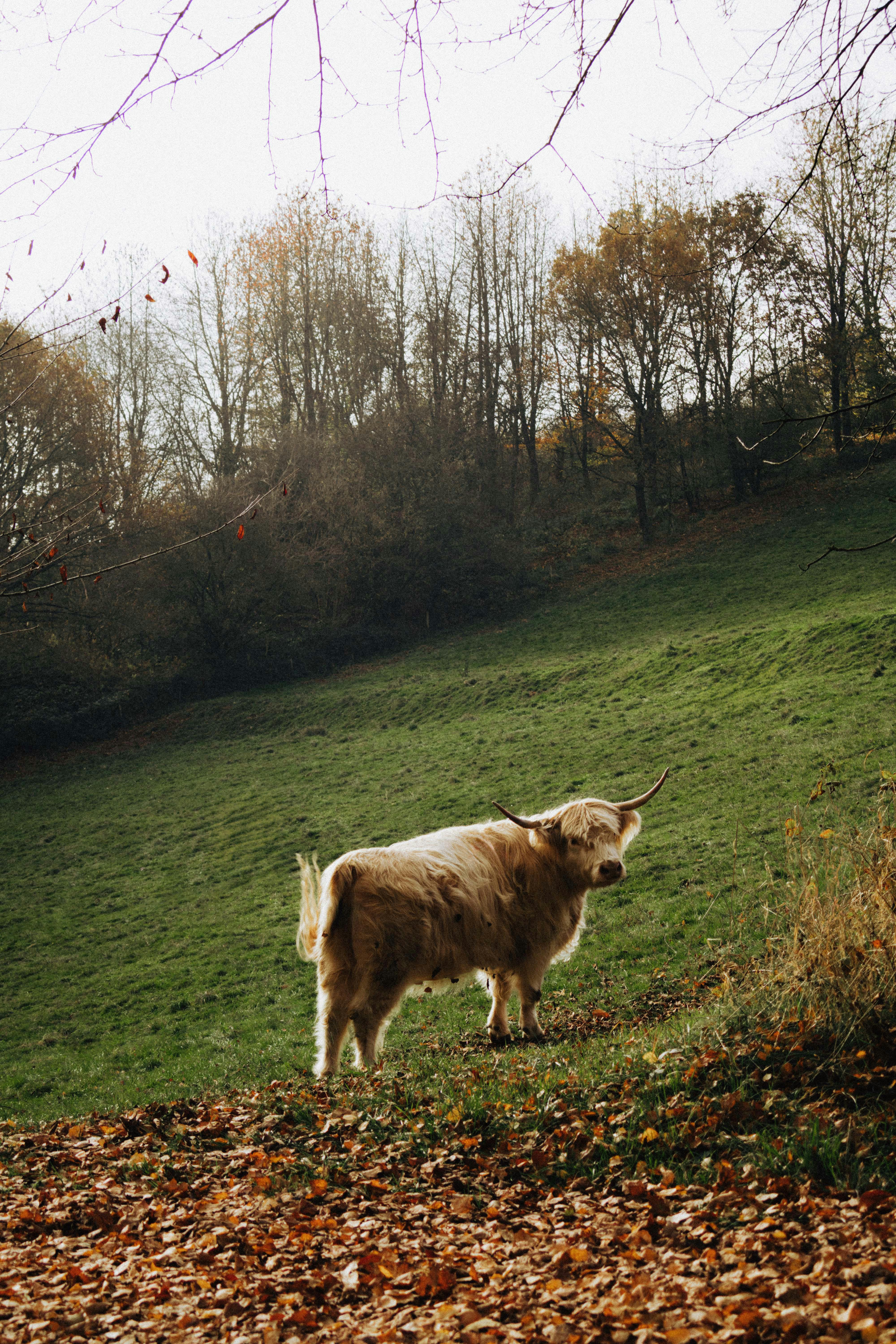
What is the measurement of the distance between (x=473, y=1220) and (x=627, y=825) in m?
4.31

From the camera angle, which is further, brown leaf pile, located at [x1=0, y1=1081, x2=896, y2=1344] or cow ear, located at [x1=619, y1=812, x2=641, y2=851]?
cow ear, located at [x1=619, y1=812, x2=641, y2=851]

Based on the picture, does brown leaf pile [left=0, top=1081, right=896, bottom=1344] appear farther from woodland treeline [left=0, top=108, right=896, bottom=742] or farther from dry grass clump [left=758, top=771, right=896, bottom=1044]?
woodland treeline [left=0, top=108, right=896, bottom=742]

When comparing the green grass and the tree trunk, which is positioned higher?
the tree trunk

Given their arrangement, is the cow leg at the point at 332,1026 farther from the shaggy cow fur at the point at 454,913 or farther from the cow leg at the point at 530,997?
the cow leg at the point at 530,997

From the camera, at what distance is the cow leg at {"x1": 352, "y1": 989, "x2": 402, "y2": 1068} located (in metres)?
6.77

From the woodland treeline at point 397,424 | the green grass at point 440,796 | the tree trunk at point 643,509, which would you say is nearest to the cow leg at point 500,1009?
Result: the green grass at point 440,796

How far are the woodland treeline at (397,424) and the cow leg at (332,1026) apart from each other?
20.7m

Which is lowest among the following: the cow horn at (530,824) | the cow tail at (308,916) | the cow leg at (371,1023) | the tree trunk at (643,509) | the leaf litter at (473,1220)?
the cow leg at (371,1023)

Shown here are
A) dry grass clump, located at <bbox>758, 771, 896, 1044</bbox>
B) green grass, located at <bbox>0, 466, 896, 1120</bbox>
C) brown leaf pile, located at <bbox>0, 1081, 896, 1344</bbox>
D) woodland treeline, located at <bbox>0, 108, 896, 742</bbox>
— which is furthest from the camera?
woodland treeline, located at <bbox>0, 108, 896, 742</bbox>

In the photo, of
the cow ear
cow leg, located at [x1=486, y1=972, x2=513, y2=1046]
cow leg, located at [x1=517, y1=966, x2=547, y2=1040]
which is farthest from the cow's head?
cow leg, located at [x1=486, y1=972, x2=513, y2=1046]

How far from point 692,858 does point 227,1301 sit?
9243mm

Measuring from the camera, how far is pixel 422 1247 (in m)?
3.85

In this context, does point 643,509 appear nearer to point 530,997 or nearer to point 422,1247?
point 530,997

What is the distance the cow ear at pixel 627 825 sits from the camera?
797cm
